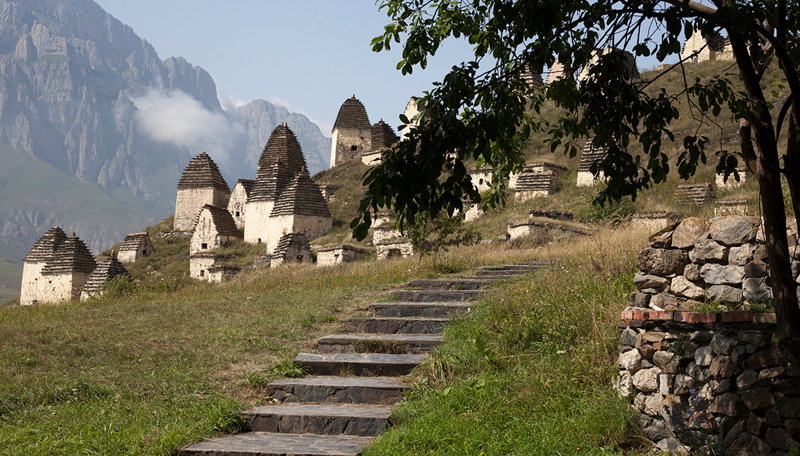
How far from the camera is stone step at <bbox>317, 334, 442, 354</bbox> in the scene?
644 cm

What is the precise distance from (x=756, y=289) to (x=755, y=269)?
153 millimetres

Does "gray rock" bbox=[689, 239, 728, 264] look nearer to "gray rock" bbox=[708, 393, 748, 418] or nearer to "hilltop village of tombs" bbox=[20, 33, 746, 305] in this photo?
"gray rock" bbox=[708, 393, 748, 418]

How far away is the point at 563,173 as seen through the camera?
1282 inches

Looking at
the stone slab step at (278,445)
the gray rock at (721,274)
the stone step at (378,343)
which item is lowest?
the stone slab step at (278,445)

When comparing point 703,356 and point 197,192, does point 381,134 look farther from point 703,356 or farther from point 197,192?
point 703,356

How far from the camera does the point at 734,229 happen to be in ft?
14.8

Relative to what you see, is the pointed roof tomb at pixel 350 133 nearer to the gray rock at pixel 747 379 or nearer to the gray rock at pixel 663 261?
the gray rock at pixel 663 261

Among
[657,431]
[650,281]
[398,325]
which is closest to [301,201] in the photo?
[398,325]

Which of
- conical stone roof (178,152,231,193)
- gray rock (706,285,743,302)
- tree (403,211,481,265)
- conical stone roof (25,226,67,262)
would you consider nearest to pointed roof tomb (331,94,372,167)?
conical stone roof (178,152,231,193)

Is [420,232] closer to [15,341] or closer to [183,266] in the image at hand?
[15,341]

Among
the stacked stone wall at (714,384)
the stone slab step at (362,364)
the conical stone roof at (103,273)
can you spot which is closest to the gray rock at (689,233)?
the stacked stone wall at (714,384)

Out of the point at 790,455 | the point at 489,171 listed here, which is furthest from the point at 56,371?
the point at 489,171

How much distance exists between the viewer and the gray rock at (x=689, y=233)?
4641mm

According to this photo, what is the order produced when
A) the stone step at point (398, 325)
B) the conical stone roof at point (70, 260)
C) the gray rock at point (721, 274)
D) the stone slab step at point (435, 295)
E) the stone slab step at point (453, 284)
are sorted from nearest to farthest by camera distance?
the gray rock at point (721, 274)
the stone step at point (398, 325)
the stone slab step at point (435, 295)
the stone slab step at point (453, 284)
the conical stone roof at point (70, 260)
